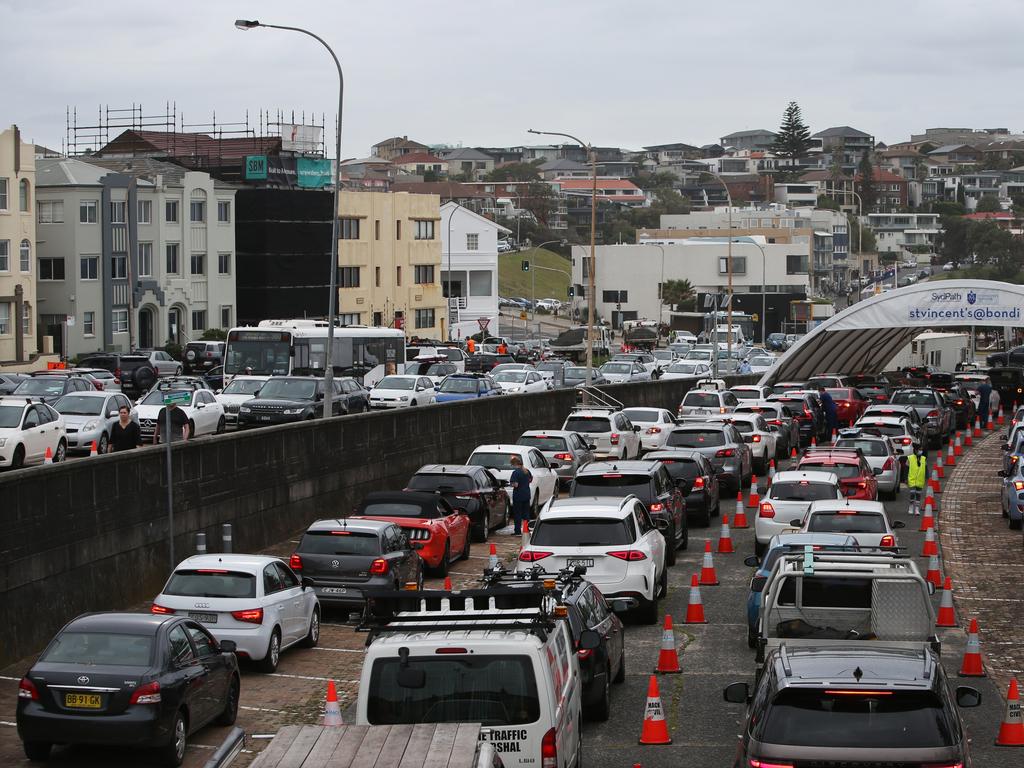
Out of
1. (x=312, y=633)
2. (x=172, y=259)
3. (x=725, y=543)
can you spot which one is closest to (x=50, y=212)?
(x=172, y=259)

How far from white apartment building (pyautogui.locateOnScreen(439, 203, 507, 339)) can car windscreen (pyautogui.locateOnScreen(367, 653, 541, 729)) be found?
104 meters

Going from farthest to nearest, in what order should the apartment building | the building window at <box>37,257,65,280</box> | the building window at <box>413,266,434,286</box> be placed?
the building window at <box>413,266,434,286</box> → the building window at <box>37,257,65,280</box> → the apartment building

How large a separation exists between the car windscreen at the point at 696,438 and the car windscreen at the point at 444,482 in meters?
7.15

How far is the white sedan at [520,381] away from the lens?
53781 mm

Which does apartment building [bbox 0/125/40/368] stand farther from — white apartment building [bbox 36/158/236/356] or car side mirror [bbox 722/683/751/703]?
car side mirror [bbox 722/683/751/703]

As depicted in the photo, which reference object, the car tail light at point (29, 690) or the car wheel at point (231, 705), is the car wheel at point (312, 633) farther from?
the car tail light at point (29, 690)

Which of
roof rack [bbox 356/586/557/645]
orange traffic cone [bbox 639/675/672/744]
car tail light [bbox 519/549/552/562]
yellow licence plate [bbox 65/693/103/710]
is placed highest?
roof rack [bbox 356/586/557/645]

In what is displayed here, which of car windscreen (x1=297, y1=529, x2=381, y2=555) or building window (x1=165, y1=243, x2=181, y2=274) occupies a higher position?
building window (x1=165, y1=243, x2=181, y2=274)

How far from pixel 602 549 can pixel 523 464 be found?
11.0 meters

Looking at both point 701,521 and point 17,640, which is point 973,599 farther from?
point 17,640

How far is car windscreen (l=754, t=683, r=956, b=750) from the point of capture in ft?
31.7

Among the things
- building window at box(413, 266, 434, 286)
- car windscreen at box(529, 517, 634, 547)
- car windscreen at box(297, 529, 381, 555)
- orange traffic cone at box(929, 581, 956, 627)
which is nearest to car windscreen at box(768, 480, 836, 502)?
orange traffic cone at box(929, 581, 956, 627)

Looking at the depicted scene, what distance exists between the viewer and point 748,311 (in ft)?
431

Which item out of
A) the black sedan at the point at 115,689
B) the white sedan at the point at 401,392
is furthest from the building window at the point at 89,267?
the black sedan at the point at 115,689
